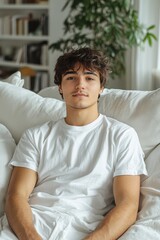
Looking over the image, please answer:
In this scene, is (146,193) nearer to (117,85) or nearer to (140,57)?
(140,57)

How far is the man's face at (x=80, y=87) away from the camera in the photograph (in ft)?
5.15

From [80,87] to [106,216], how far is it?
479mm

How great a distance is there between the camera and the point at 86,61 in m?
1.61

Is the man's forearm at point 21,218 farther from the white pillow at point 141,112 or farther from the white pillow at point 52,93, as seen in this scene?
the white pillow at point 52,93

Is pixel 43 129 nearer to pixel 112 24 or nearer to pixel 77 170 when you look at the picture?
pixel 77 170

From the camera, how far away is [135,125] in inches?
67.2

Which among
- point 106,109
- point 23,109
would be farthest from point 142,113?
point 23,109

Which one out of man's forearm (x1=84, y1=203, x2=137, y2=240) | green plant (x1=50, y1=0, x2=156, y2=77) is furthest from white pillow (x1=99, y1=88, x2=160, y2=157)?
green plant (x1=50, y1=0, x2=156, y2=77)

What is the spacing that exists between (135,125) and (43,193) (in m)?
0.46

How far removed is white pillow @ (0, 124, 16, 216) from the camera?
1684mm

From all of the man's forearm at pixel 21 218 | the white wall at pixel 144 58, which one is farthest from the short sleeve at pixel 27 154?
the white wall at pixel 144 58

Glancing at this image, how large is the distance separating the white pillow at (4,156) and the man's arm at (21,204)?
2.6 inches

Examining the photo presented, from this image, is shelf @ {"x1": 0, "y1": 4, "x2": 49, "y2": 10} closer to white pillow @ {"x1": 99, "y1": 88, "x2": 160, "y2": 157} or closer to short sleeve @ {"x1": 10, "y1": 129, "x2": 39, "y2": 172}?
white pillow @ {"x1": 99, "y1": 88, "x2": 160, "y2": 157}

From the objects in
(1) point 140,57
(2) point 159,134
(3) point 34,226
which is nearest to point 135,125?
(2) point 159,134
